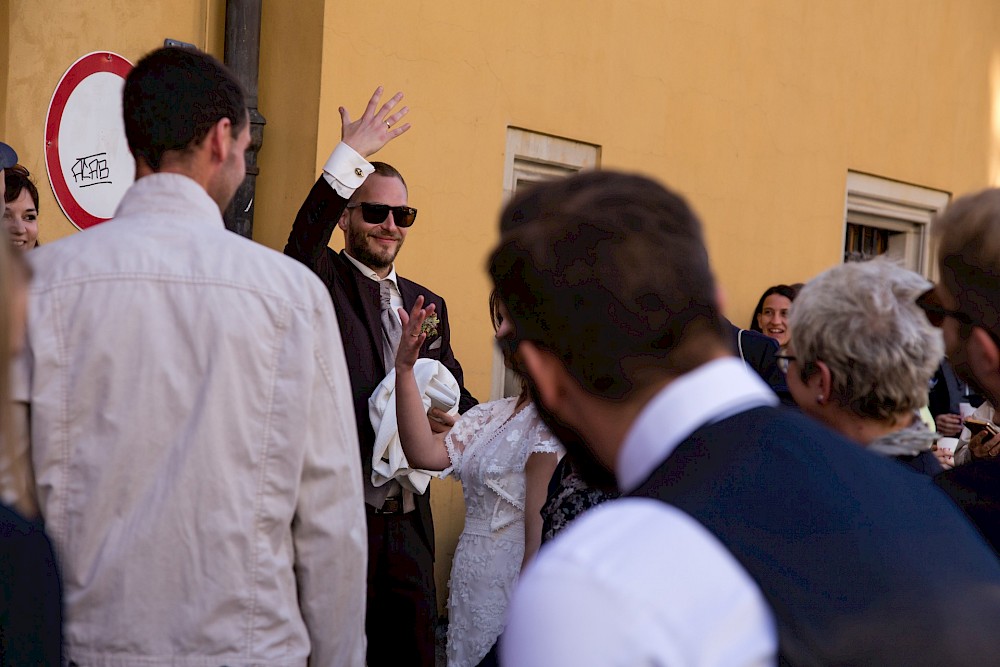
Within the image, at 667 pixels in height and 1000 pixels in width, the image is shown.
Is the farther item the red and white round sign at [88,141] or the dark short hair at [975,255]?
the red and white round sign at [88,141]

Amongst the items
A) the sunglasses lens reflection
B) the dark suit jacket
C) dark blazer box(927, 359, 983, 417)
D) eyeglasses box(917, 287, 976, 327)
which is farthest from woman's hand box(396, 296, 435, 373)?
dark blazer box(927, 359, 983, 417)

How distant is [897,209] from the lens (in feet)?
30.3

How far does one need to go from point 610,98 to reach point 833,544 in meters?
5.98

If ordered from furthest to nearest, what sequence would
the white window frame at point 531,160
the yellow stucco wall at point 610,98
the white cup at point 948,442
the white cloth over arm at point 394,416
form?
the white window frame at point 531,160, the white cup at point 948,442, the yellow stucco wall at point 610,98, the white cloth over arm at point 394,416

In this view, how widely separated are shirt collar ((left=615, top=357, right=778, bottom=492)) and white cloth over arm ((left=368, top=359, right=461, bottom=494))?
2940 millimetres

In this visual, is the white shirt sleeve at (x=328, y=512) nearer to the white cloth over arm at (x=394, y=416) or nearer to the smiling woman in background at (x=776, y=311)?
the white cloth over arm at (x=394, y=416)

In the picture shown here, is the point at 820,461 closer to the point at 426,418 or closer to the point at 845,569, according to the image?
the point at 845,569

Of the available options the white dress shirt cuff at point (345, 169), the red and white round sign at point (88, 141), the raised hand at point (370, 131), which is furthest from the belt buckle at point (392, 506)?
the red and white round sign at point (88, 141)

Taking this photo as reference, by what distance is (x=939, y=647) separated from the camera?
1.16 meters

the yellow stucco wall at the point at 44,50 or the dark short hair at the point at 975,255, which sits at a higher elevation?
the yellow stucco wall at the point at 44,50

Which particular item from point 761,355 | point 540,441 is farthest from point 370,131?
point 761,355

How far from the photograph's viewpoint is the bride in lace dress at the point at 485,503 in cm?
357

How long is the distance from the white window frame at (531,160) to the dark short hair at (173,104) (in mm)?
3991

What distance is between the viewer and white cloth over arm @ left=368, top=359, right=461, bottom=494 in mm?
4227
